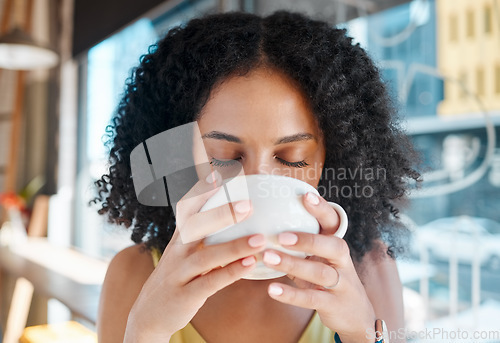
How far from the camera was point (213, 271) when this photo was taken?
49 centimetres

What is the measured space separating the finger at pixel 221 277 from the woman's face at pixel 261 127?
0.64 feet

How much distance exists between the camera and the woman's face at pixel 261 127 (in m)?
0.63

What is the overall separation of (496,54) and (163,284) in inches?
44.2

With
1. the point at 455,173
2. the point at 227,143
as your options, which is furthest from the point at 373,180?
the point at 455,173

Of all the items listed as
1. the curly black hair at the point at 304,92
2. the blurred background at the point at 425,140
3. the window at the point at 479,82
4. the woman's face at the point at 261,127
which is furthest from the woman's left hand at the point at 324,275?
the window at the point at 479,82

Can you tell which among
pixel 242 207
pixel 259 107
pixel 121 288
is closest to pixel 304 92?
pixel 259 107

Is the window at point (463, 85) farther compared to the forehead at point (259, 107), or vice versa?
the window at point (463, 85)

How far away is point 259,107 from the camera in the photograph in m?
0.64

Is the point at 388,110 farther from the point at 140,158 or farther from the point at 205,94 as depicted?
the point at 140,158

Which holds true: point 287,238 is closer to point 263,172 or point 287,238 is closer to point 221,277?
point 221,277

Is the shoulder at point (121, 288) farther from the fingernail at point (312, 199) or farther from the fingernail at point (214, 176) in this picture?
the fingernail at point (312, 199)

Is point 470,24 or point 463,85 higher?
point 470,24

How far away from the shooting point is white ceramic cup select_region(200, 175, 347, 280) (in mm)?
472

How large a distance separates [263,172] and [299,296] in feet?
0.71
